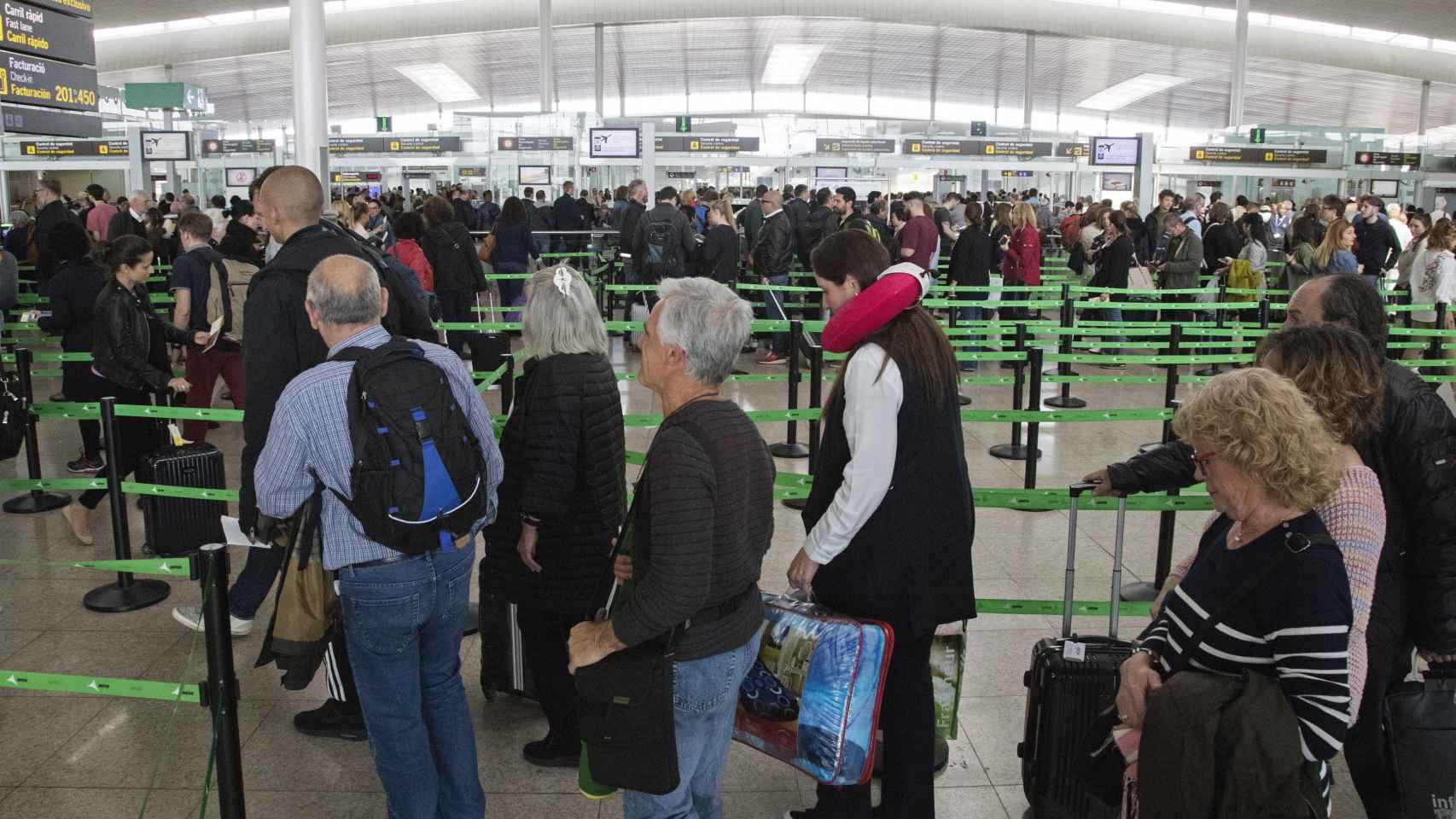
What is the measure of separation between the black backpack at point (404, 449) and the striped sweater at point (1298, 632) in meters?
1.82

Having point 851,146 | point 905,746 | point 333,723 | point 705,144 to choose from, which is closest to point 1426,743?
point 905,746

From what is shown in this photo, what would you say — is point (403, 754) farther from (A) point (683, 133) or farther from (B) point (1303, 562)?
(A) point (683, 133)

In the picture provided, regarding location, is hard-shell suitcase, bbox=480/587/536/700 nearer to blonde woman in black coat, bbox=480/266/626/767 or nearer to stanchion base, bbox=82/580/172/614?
blonde woman in black coat, bbox=480/266/626/767

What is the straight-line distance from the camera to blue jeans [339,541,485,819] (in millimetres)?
3012

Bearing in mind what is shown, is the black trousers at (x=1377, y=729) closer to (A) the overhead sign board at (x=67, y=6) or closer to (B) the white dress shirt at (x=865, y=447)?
(B) the white dress shirt at (x=865, y=447)

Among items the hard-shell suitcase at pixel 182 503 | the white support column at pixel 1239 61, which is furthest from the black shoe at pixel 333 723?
the white support column at pixel 1239 61

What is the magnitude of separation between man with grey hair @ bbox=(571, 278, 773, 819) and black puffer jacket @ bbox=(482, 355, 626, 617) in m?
0.91

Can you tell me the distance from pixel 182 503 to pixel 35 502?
6.86ft

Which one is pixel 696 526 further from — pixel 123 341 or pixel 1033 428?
pixel 123 341

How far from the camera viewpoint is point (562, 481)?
3605 mm

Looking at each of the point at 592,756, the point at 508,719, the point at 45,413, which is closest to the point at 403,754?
the point at 592,756

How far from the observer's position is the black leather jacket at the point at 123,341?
20.8ft

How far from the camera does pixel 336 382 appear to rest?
115 inches

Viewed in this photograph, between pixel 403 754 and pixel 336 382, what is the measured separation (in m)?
1.04
